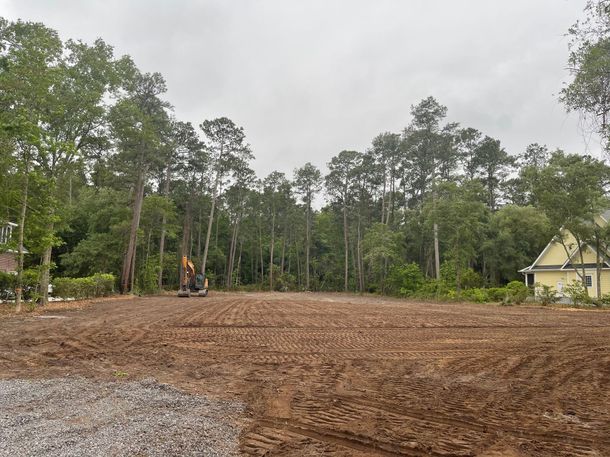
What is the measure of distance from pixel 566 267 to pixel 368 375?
98.2ft

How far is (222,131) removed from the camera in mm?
43031

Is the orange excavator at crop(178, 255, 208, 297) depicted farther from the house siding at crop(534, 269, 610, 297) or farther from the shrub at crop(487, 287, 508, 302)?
the house siding at crop(534, 269, 610, 297)

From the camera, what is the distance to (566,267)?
30.4 metres

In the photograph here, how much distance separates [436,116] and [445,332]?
33237 mm

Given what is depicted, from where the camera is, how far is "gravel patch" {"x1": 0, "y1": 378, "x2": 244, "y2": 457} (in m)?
3.35

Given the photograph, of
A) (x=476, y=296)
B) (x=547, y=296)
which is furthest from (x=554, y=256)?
(x=547, y=296)

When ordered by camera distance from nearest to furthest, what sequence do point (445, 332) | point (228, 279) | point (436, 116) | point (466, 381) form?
point (466, 381)
point (445, 332)
point (436, 116)
point (228, 279)

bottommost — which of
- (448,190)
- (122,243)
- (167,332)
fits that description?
(167,332)

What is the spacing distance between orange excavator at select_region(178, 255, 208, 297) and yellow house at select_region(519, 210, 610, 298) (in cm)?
2310

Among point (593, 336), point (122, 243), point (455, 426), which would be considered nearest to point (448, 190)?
point (593, 336)

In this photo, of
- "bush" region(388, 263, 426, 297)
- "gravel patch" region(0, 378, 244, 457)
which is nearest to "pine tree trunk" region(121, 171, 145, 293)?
"bush" region(388, 263, 426, 297)

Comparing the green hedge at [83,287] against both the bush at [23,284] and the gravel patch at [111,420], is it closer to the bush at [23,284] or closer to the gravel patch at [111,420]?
the bush at [23,284]

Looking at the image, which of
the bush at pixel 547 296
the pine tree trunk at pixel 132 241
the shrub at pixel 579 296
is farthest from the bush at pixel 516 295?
the pine tree trunk at pixel 132 241

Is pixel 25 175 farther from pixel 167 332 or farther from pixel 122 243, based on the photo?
pixel 122 243
